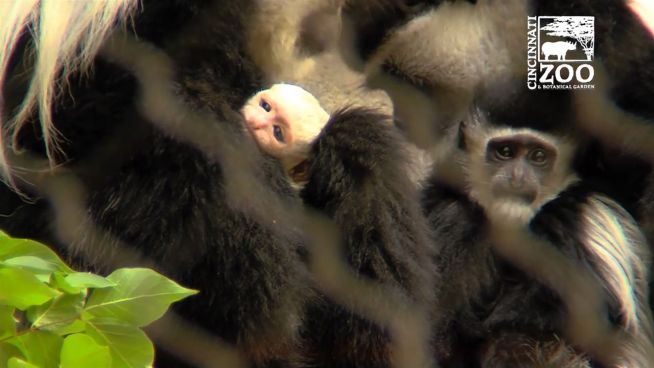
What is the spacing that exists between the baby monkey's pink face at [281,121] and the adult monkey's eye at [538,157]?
397mm

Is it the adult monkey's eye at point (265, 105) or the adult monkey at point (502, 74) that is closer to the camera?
the adult monkey's eye at point (265, 105)

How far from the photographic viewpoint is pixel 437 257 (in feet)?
4.62

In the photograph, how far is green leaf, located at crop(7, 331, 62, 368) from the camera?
906 millimetres

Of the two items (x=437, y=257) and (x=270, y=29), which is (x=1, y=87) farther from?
(x=437, y=257)

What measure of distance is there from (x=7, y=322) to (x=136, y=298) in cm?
9

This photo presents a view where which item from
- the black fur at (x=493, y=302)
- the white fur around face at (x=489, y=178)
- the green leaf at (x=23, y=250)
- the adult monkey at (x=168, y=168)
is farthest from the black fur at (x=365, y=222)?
the green leaf at (x=23, y=250)

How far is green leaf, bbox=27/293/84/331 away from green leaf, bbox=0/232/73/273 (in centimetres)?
3

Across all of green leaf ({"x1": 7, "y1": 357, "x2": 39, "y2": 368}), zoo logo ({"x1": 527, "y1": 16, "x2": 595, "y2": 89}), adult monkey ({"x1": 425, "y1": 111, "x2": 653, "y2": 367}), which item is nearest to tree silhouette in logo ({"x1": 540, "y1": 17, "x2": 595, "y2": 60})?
zoo logo ({"x1": 527, "y1": 16, "x2": 595, "y2": 89})

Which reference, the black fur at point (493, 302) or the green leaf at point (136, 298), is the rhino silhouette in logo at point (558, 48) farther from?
the green leaf at point (136, 298)

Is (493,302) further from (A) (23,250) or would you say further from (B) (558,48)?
(A) (23,250)

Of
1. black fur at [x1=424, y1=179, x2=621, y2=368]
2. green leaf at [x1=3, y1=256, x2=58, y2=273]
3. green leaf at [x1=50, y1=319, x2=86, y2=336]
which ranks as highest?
green leaf at [x1=3, y1=256, x2=58, y2=273]

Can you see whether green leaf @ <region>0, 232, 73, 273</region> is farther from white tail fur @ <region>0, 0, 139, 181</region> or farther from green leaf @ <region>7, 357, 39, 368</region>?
white tail fur @ <region>0, 0, 139, 181</region>

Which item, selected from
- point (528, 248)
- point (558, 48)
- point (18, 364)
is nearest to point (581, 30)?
point (558, 48)

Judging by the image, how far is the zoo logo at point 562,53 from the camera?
5.20ft
